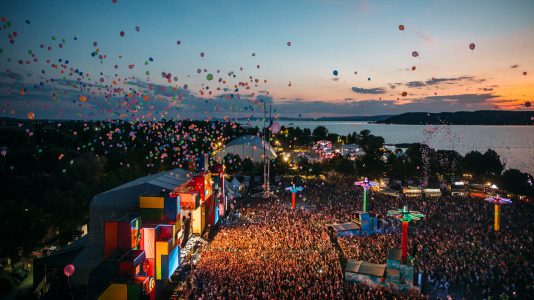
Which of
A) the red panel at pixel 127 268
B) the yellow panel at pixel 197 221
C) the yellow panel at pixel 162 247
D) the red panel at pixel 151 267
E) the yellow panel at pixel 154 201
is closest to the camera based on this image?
the red panel at pixel 127 268

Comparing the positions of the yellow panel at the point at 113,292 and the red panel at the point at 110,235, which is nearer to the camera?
the yellow panel at the point at 113,292

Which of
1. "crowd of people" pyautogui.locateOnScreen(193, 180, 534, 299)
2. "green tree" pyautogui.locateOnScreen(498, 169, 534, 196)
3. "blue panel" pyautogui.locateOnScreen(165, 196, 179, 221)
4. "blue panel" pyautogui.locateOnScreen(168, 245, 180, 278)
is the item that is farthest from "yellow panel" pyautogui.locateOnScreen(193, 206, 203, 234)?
"green tree" pyautogui.locateOnScreen(498, 169, 534, 196)

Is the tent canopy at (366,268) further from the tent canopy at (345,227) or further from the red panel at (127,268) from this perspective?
the red panel at (127,268)

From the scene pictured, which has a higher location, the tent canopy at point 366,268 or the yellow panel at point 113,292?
the yellow panel at point 113,292

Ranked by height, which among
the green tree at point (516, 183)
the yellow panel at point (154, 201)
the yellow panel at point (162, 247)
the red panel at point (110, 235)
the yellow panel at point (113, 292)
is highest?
the yellow panel at point (154, 201)

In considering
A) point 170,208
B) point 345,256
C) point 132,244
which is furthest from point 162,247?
point 345,256

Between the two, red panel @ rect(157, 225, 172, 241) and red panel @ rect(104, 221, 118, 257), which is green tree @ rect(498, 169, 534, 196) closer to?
red panel @ rect(157, 225, 172, 241)

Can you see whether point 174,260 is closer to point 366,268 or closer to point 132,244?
point 132,244

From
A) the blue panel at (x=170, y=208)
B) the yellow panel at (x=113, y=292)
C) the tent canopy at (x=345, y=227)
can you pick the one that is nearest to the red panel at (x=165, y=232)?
the blue panel at (x=170, y=208)

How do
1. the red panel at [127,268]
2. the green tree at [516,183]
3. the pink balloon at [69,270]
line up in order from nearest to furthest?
the red panel at [127,268], the pink balloon at [69,270], the green tree at [516,183]
